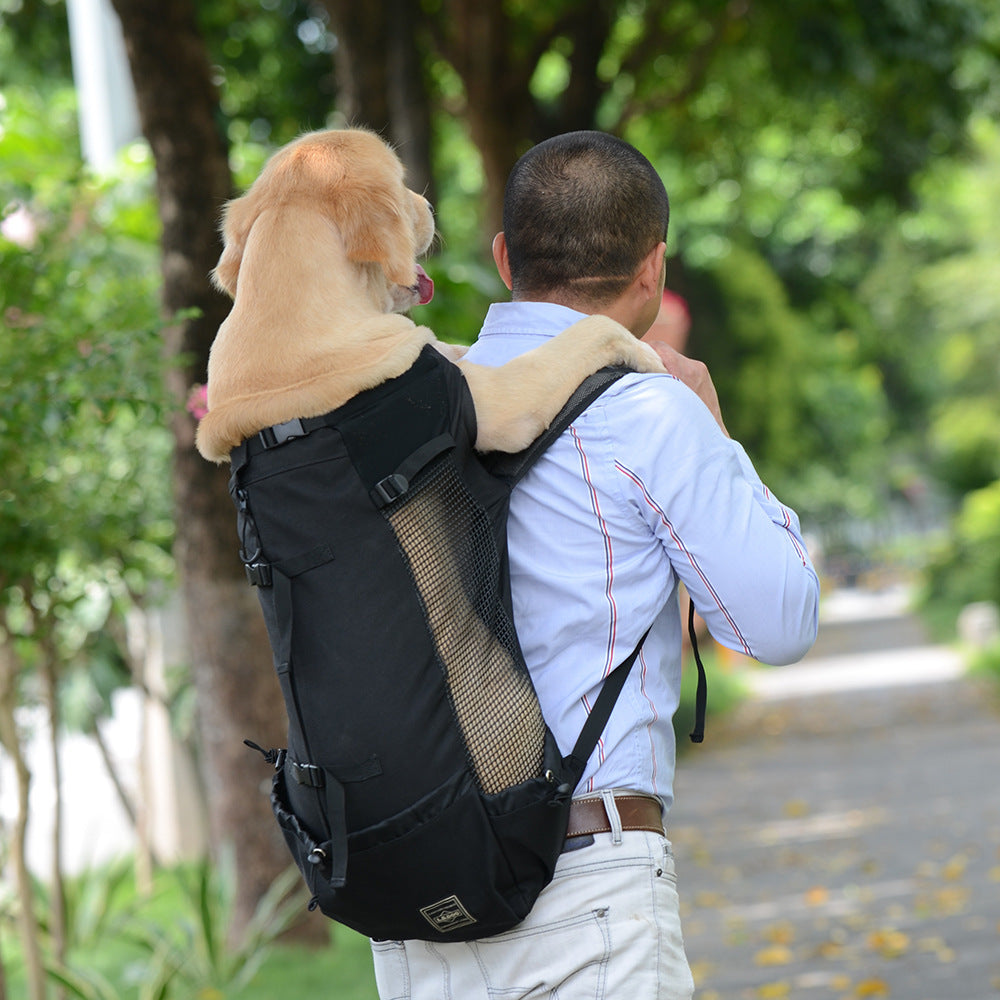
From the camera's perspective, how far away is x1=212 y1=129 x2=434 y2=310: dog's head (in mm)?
1946

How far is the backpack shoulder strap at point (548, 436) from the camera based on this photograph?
198 centimetres

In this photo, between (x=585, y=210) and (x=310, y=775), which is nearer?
(x=310, y=775)

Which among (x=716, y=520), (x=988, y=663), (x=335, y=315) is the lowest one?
(x=988, y=663)

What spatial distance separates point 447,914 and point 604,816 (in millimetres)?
249

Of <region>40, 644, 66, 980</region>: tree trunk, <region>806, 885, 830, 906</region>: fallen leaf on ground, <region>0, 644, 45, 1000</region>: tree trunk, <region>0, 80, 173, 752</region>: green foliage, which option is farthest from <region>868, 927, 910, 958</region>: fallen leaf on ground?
<region>0, 80, 173, 752</region>: green foliage

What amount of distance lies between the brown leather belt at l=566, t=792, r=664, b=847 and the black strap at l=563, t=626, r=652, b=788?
0.05m

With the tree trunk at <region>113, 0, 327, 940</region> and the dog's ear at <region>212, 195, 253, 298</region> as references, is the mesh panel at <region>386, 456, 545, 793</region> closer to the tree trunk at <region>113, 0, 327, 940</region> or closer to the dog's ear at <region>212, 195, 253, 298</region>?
the dog's ear at <region>212, 195, 253, 298</region>

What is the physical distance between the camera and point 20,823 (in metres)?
4.67

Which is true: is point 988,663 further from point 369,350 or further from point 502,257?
point 369,350

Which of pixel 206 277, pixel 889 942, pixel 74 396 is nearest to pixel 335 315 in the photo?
pixel 74 396

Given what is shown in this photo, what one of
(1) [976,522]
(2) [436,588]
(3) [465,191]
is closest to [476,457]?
(2) [436,588]

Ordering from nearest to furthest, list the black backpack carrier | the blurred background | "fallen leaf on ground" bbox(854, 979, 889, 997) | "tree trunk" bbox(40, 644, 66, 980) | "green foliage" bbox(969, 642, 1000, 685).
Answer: the black backpack carrier → the blurred background → "tree trunk" bbox(40, 644, 66, 980) → "fallen leaf on ground" bbox(854, 979, 889, 997) → "green foliage" bbox(969, 642, 1000, 685)

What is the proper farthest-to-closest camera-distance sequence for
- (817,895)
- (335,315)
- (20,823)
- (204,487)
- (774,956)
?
(817,895)
(774,956)
(204,487)
(20,823)
(335,315)

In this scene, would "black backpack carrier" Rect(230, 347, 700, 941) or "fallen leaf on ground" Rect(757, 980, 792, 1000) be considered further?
"fallen leaf on ground" Rect(757, 980, 792, 1000)
